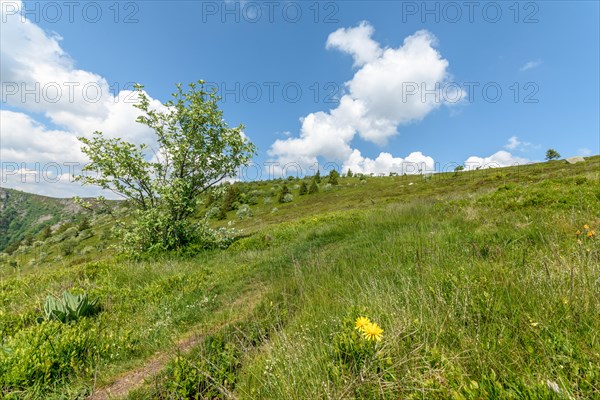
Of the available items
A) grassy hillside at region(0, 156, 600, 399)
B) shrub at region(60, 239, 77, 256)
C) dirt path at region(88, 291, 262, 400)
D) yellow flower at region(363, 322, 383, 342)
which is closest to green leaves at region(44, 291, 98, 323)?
grassy hillside at region(0, 156, 600, 399)

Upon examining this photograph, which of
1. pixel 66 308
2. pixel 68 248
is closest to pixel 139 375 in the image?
pixel 66 308

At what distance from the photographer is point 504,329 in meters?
2.60

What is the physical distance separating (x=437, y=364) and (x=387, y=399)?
0.51m

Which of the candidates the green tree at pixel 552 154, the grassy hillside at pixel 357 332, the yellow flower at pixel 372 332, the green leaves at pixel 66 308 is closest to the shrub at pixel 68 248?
the grassy hillside at pixel 357 332

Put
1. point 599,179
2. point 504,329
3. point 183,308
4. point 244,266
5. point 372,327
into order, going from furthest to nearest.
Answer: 1. point 599,179
2. point 244,266
3. point 183,308
4. point 504,329
5. point 372,327

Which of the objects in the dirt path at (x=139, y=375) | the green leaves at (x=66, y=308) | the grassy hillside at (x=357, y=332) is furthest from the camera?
the green leaves at (x=66, y=308)

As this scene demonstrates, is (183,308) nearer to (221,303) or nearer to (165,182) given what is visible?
(221,303)

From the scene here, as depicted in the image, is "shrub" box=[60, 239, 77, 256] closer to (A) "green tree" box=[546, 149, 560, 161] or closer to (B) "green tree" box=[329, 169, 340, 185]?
(B) "green tree" box=[329, 169, 340, 185]

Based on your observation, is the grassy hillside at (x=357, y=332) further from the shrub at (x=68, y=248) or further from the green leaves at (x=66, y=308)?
the shrub at (x=68, y=248)

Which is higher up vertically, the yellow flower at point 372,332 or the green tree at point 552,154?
the green tree at point 552,154

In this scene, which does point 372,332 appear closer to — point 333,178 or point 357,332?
point 357,332

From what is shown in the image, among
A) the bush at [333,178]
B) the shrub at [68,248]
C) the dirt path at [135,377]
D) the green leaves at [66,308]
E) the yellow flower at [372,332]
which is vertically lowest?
the shrub at [68,248]

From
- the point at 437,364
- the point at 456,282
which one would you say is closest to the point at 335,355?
the point at 437,364

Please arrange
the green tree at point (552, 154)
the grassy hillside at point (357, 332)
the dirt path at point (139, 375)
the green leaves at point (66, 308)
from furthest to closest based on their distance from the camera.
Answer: the green tree at point (552, 154), the green leaves at point (66, 308), the dirt path at point (139, 375), the grassy hillside at point (357, 332)
